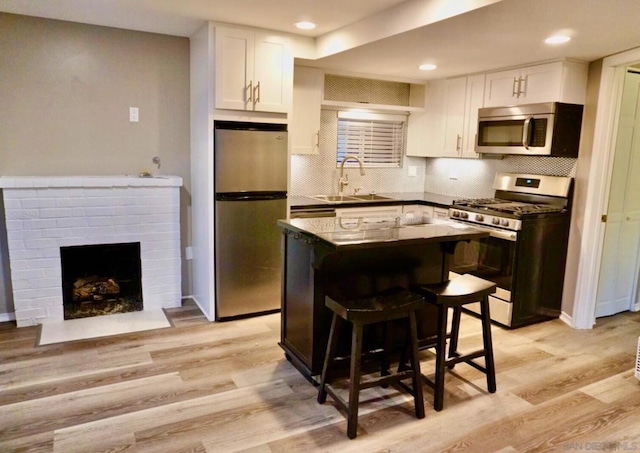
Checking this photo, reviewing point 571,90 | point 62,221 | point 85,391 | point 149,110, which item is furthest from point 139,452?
point 571,90

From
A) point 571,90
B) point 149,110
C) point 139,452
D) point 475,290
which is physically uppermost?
point 571,90

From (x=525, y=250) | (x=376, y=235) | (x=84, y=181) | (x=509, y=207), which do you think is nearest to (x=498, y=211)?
(x=509, y=207)

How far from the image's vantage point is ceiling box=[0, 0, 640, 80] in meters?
2.53

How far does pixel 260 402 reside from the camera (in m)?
2.57

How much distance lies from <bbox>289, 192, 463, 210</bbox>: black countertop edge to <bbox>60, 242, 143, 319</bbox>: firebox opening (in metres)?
1.49

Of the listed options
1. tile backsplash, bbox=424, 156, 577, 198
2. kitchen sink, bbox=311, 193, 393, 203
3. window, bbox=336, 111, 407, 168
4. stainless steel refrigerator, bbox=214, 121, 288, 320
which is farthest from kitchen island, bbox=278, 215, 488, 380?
window, bbox=336, 111, 407, 168

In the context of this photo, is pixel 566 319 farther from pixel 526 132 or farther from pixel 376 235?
pixel 376 235

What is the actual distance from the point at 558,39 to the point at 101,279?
3.94 meters

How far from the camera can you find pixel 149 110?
12.7 feet

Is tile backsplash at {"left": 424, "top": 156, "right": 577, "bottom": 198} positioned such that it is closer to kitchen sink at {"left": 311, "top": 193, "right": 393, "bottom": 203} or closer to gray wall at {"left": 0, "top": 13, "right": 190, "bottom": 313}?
kitchen sink at {"left": 311, "top": 193, "right": 393, "bottom": 203}

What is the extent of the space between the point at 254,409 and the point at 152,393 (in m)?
0.63

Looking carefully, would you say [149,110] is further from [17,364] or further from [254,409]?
[254,409]

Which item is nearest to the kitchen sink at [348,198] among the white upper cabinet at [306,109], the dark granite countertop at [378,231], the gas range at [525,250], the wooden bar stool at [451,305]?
the white upper cabinet at [306,109]

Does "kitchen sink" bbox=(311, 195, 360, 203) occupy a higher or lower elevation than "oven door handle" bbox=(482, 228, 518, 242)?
higher
